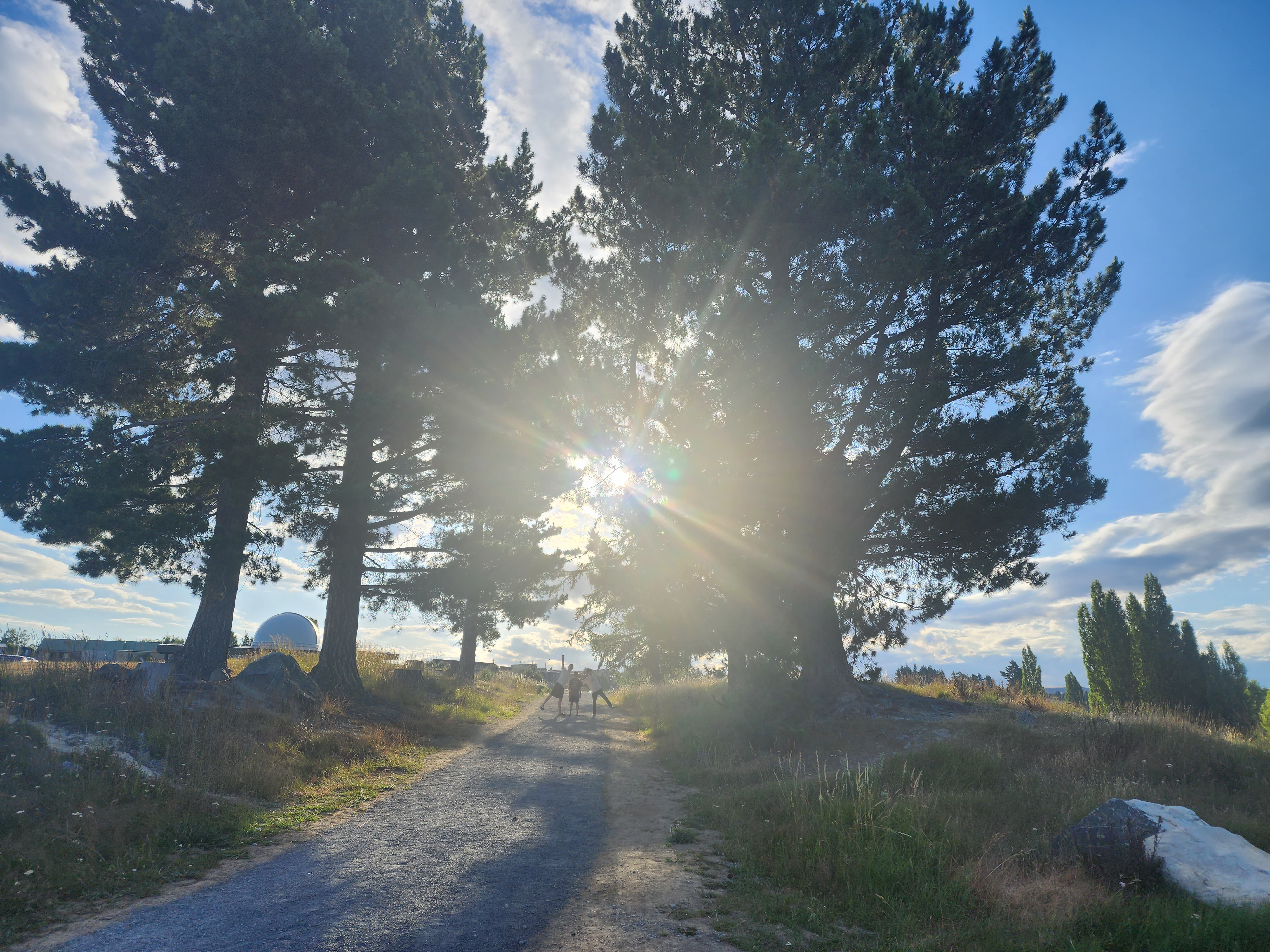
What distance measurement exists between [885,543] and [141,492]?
18.4 metres

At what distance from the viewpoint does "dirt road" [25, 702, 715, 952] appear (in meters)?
4.43

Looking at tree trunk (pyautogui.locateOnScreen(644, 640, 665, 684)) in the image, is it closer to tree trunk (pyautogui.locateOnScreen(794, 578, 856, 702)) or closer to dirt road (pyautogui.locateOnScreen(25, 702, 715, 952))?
tree trunk (pyautogui.locateOnScreen(794, 578, 856, 702))

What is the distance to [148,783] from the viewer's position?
7.12 m

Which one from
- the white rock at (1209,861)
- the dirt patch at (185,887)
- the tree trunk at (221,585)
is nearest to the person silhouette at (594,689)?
the tree trunk at (221,585)

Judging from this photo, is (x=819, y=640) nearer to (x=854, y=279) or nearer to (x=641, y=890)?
(x=854, y=279)

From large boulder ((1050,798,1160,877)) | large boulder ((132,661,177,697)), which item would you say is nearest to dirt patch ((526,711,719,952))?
large boulder ((1050,798,1160,877))

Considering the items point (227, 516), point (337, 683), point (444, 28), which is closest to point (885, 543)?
point (337, 683)

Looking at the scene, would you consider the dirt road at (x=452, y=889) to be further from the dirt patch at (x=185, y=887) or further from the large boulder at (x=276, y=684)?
the large boulder at (x=276, y=684)

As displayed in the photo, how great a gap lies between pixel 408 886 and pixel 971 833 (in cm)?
551

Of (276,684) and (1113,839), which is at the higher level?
(276,684)

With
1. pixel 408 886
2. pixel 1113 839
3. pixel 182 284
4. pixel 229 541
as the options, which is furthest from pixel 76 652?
pixel 1113 839

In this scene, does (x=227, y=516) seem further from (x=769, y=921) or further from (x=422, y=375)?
(x=769, y=921)

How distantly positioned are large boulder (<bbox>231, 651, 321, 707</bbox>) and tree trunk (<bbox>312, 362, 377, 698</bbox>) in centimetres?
61

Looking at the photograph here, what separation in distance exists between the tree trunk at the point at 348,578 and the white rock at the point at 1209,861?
1454 cm
